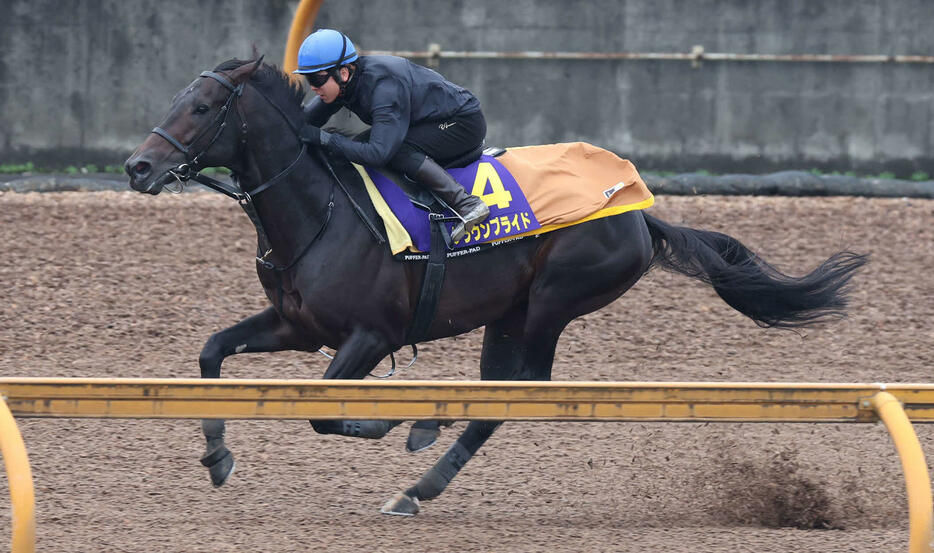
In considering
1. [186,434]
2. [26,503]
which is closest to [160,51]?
[186,434]

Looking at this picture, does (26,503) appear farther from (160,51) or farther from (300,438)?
(160,51)

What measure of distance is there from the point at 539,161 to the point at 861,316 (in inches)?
141

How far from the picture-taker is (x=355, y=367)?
15.9 ft

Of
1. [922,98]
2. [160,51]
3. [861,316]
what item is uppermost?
[160,51]

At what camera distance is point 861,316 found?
Answer: 8.04 metres

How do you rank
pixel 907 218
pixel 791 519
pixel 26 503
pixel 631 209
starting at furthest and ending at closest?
pixel 907 218
pixel 631 209
pixel 791 519
pixel 26 503

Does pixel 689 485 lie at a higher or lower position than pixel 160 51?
lower

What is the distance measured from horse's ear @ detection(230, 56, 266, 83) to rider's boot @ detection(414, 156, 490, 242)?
0.77 meters

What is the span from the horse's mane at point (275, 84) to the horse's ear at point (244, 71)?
0.02 meters

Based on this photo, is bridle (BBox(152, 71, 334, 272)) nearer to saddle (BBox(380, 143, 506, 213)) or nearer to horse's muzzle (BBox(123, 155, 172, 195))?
horse's muzzle (BBox(123, 155, 172, 195))

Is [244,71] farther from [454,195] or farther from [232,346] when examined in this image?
[232,346]

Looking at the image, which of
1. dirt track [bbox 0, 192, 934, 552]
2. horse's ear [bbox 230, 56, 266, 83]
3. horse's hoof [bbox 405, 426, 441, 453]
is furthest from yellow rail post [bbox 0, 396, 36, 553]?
horse's hoof [bbox 405, 426, 441, 453]

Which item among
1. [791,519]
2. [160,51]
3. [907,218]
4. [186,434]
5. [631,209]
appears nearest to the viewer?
[791,519]

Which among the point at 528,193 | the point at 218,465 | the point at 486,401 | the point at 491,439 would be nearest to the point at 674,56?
the point at 491,439
